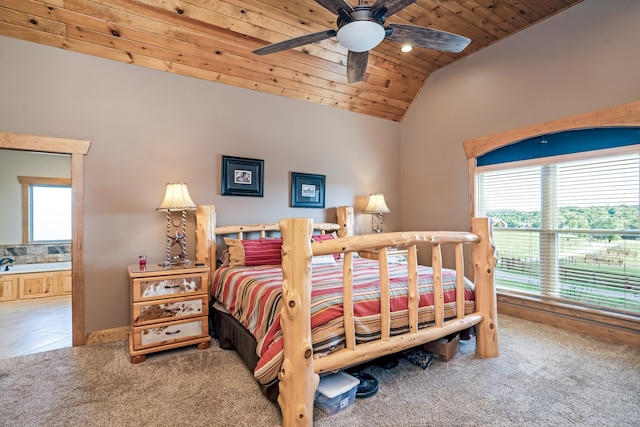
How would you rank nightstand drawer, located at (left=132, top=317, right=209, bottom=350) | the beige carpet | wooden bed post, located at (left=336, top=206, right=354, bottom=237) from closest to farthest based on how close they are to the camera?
A: the beige carpet < nightstand drawer, located at (left=132, top=317, right=209, bottom=350) < wooden bed post, located at (left=336, top=206, right=354, bottom=237)

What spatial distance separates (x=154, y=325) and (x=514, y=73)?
458cm

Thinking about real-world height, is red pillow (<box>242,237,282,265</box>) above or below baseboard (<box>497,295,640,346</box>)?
above

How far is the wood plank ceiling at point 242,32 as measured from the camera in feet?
8.93

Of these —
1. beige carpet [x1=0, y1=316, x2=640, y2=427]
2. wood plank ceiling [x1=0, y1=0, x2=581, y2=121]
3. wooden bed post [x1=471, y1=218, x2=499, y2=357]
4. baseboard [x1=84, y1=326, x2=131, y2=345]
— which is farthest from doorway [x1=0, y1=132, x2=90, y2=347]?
wooden bed post [x1=471, y1=218, x2=499, y2=357]

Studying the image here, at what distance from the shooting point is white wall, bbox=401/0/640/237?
298cm

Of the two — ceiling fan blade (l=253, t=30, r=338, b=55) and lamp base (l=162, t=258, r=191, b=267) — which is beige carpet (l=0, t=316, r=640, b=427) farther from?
ceiling fan blade (l=253, t=30, r=338, b=55)

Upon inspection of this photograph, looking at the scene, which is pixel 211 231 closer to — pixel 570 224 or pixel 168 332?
pixel 168 332

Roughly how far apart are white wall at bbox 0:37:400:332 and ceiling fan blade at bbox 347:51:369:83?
151 cm

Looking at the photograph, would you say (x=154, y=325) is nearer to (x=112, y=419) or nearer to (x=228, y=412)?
(x=112, y=419)

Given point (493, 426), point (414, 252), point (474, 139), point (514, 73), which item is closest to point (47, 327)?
point (414, 252)

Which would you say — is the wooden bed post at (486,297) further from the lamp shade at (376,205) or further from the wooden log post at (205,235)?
the wooden log post at (205,235)

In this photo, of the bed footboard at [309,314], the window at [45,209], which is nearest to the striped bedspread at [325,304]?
the bed footboard at [309,314]

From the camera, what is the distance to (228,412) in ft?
6.21

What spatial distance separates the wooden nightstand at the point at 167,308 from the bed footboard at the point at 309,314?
1.39 metres
